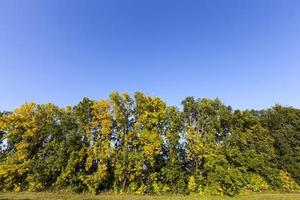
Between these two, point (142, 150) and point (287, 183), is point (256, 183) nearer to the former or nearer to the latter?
point (287, 183)

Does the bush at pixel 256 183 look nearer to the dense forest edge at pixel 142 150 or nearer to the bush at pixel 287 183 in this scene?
the dense forest edge at pixel 142 150

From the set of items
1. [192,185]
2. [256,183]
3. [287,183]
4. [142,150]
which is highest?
[142,150]

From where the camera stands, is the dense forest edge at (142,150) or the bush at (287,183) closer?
the dense forest edge at (142,150)

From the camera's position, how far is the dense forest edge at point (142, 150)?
35.9m

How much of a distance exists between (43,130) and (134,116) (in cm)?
1434

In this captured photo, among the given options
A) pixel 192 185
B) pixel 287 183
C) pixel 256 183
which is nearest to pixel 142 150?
pixel 192 185

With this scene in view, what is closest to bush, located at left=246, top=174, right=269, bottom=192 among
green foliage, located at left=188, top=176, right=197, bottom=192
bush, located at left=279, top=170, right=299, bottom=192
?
bush, located at left=279, top=170, right=299, bottom=192

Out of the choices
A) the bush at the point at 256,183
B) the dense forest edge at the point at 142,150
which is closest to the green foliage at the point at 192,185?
the dense forest edge at the point at 142,150

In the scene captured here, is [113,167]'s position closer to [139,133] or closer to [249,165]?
[139,133]

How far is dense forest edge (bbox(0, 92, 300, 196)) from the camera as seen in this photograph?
35.9 metres

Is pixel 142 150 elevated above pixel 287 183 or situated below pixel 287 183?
above

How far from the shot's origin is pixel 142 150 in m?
37.0

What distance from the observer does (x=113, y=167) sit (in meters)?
37.2

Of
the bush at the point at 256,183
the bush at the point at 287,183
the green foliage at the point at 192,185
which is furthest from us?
the bush at the point at 287,183
